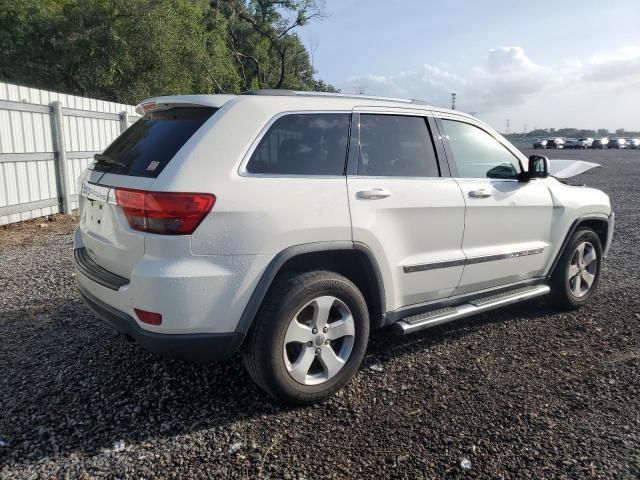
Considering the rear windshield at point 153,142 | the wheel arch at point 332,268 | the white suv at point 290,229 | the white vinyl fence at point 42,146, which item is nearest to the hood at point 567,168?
the white suv at point 290,229

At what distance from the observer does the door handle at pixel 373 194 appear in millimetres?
3096

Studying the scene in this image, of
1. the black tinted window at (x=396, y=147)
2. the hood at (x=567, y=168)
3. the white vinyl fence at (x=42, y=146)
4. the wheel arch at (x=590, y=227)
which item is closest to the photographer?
the black tinted window at (x=396, y=147)

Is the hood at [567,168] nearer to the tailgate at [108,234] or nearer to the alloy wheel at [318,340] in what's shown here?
the alloy wheel at [318,340]

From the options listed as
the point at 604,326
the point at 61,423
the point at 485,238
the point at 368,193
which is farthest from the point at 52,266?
the point at 604,326

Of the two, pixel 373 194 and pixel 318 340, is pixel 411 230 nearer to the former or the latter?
pixel 373 194

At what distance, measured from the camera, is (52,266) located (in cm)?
605

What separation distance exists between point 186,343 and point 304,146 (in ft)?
4.36

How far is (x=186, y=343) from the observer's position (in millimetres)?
2621

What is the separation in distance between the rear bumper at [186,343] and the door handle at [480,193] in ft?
6.67

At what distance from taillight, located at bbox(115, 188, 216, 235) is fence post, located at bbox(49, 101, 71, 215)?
7238 millimetres

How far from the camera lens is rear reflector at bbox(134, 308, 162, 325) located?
2.58 m

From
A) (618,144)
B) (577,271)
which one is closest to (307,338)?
(577,271)

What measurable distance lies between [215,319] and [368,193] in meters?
1.21

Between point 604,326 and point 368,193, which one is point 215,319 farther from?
point 604,326
